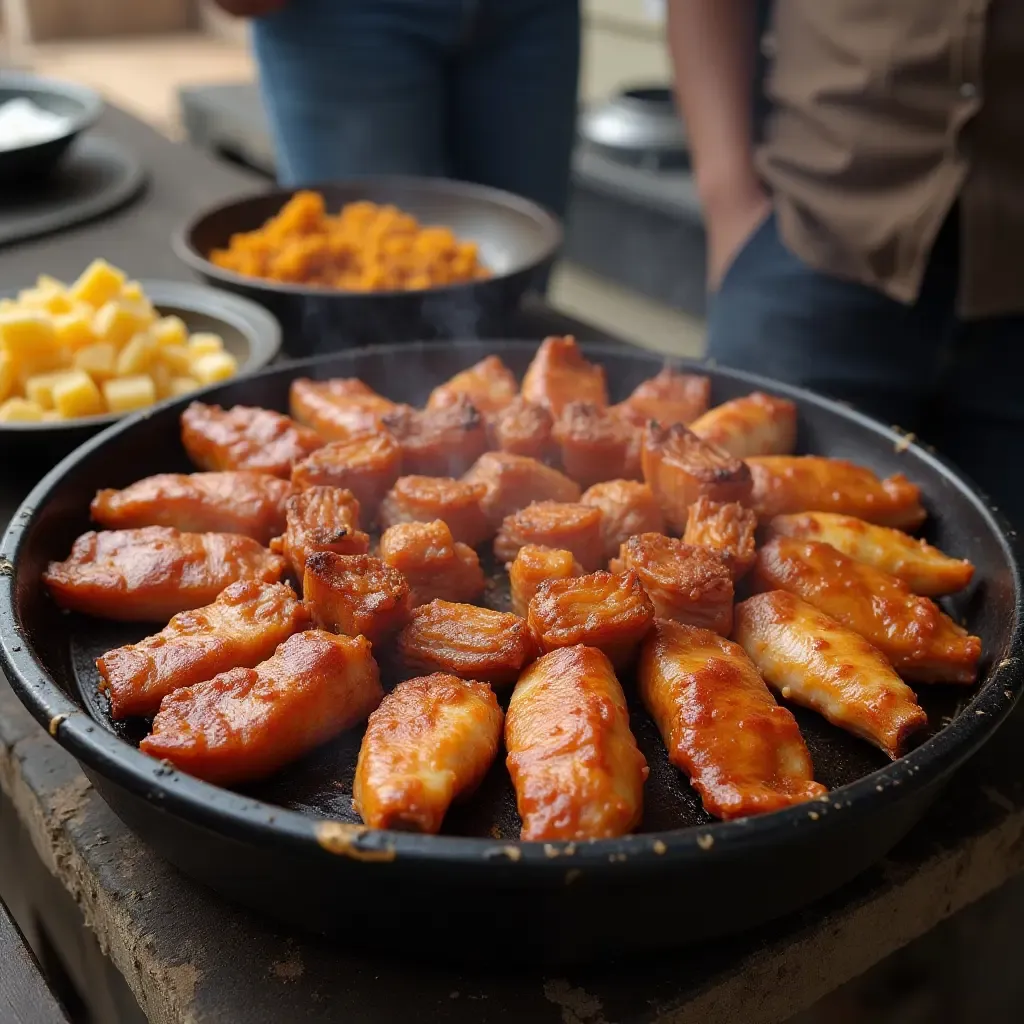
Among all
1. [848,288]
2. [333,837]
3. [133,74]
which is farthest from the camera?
[133,74]

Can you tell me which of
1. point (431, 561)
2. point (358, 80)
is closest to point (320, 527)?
point (431, 561)

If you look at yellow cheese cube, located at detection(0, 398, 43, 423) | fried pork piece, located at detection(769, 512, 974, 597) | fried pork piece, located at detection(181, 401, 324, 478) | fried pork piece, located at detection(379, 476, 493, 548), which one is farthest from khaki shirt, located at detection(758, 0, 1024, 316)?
yellow cheese cube, located at detection(0, 398, 43, 423)

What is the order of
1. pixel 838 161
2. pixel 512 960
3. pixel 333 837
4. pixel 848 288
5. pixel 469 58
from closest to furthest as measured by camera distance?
pixel 333 837
pixel 512 960
pixel 838 161
pixel 848 288
pixel 469 58

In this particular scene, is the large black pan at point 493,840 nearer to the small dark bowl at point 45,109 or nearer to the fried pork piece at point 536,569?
the fried pork piece at point 536,569

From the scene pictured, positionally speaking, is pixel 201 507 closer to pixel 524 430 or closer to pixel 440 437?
pixel 440 437

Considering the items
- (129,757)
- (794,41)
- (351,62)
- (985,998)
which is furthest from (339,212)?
(985,998)

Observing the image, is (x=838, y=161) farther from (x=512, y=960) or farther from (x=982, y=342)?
(x=512, y=960)
